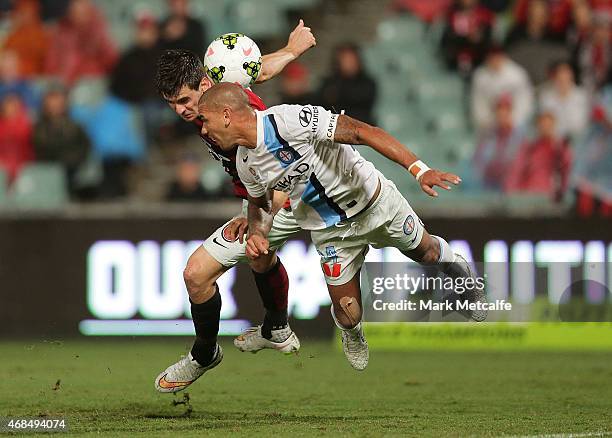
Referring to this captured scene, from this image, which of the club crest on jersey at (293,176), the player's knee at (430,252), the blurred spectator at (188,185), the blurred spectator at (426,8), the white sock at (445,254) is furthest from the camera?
the blurred spectator at (426,8)

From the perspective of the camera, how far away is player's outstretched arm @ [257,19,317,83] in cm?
845

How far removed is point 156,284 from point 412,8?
5653 mm

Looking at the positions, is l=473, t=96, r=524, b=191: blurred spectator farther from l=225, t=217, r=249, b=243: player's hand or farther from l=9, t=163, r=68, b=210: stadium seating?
l=225, t=217, r=249, b=243: player's hand

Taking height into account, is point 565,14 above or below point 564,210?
above

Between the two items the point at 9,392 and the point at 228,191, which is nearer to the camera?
the point at 9,392

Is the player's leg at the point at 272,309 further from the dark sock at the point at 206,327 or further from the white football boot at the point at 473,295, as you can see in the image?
the white football boot at the point at 473,295

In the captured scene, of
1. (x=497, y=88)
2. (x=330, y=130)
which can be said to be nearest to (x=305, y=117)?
(x=330, y=130)

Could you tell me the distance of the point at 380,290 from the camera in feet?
31.4

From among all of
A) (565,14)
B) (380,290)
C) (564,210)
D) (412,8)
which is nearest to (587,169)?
(564,210)

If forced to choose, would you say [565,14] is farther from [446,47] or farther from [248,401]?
[248,401]

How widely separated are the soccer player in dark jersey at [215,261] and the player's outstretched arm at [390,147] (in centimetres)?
63

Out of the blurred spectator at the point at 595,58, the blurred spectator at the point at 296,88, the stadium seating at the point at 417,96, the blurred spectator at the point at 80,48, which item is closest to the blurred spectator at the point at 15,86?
the blurred spectator at the point at 80,48

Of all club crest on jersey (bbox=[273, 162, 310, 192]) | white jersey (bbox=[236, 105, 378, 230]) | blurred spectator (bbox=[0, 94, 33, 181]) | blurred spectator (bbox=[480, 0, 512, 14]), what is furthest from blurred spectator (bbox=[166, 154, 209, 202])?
club crest on jersey (bbox=[273, 162, 310, 192])

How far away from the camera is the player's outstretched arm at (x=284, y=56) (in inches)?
333
